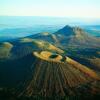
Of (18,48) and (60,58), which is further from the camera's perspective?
(18,48)

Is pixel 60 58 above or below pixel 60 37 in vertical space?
above

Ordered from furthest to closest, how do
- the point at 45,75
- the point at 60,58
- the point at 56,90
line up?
the point at 60,58, the point at 45,75, the point at 56,90

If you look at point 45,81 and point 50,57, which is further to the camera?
point 50,57

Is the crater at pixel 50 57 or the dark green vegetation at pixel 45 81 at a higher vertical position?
the crater at pixel 50 57

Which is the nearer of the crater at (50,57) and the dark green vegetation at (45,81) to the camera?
the dark green vegetation at (45,81)

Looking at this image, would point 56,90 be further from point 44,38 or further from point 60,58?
point 44,38

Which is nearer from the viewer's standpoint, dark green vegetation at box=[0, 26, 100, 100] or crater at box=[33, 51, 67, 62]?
dark green vegetation at box=[0, 26, 100, 100]

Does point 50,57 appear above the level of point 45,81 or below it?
above

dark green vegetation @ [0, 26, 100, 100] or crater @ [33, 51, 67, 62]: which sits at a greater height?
crater @ [33, 51, 67, 62]

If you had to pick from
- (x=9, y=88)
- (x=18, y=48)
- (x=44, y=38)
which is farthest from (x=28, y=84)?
(x=44, y=38)

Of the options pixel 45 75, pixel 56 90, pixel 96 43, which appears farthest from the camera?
pixel 96 43
